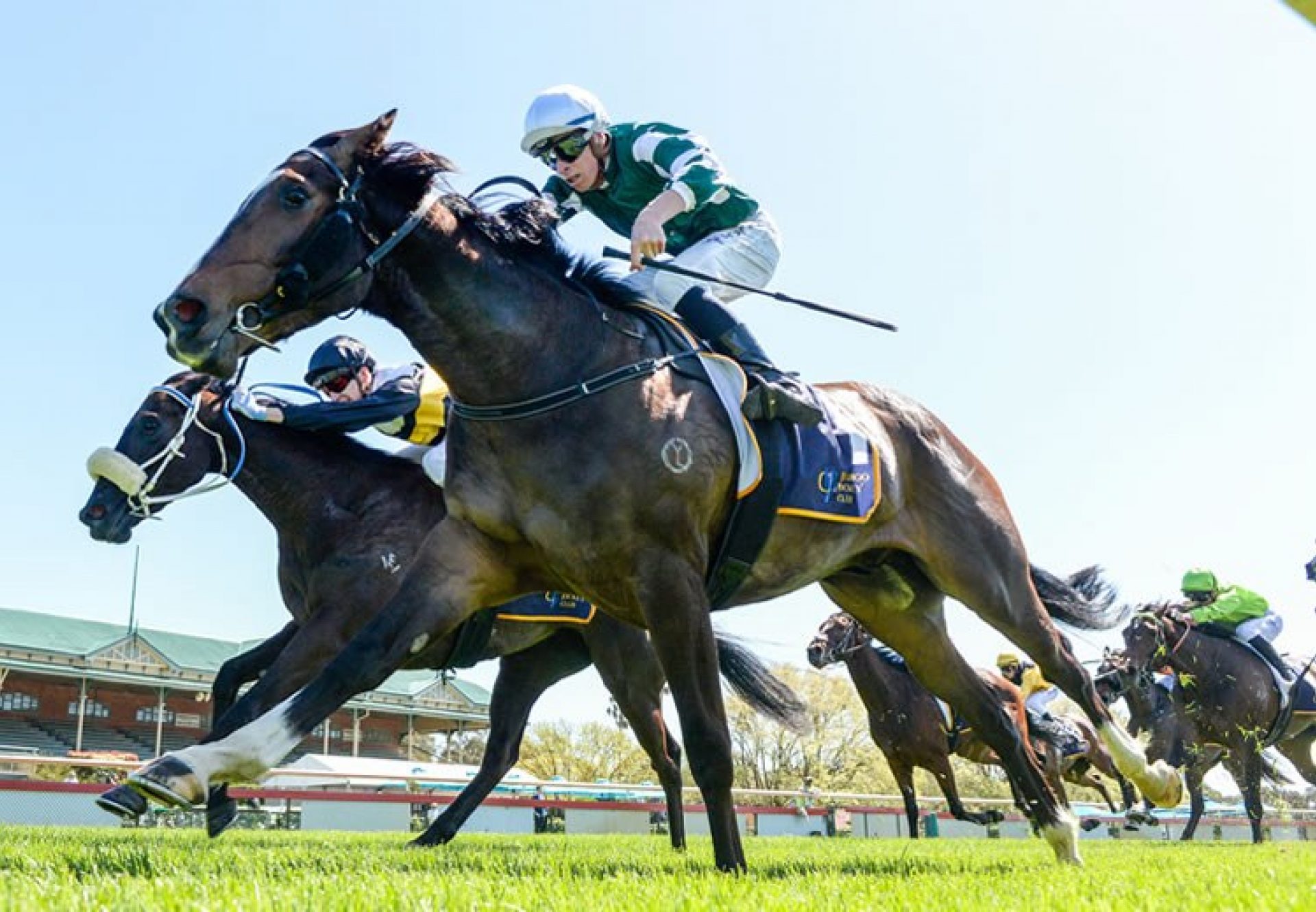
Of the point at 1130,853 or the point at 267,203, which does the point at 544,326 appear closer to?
the point at 267,203

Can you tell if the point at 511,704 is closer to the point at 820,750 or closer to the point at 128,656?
the point at 128,656

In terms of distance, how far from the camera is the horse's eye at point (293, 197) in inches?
174

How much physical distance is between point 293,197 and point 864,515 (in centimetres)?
290

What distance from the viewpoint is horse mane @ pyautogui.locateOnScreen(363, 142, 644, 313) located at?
4.79m

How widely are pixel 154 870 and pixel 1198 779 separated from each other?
1537 cm

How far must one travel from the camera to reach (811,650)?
46.7ft

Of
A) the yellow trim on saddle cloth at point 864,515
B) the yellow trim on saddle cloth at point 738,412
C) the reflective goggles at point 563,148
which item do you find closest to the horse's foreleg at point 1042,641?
the yellow trim on saddle cloth at point 864,515

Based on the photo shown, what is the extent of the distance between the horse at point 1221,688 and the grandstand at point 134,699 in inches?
1162

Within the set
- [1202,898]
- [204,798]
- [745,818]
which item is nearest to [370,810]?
[745,818]

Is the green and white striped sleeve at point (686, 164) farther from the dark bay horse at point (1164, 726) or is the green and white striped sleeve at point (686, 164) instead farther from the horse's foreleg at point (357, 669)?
the dark bay horse at point (1164, 726)

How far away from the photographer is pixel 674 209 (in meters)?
5.14

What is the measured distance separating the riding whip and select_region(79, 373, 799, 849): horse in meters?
2.49

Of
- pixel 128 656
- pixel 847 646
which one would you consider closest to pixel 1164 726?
pixel 847 646

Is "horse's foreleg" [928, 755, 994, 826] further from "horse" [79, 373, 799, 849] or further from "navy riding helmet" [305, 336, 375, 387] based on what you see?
"navy riding helmet" [305, 336, 375, 387]
